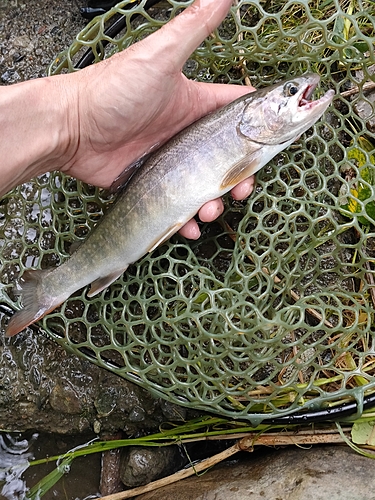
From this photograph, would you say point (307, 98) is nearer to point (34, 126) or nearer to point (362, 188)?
point (362, 188)

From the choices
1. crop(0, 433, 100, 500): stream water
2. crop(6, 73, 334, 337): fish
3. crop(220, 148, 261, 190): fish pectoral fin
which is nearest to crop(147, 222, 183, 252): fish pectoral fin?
crop(6, 73, 334, 337): fish

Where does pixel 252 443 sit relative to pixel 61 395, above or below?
below

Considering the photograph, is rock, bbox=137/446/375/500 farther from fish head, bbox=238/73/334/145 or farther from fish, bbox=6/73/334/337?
fish head, bbox=238/73/334/145

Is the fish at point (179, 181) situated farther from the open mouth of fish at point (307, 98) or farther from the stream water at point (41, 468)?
the stream water at point (41, 468)

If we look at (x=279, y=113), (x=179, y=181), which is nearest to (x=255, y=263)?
(x=179, y=181)

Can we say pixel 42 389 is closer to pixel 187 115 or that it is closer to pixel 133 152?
pixel 133 152
